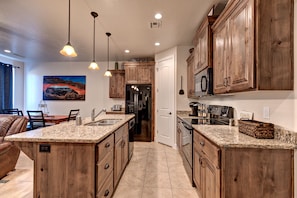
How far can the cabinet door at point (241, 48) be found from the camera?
1.55 metres

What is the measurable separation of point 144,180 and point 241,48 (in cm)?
231

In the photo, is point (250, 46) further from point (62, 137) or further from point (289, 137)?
point (62, 137)

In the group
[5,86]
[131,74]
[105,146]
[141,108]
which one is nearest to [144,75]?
[131,74]

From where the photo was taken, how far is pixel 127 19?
10.3ft

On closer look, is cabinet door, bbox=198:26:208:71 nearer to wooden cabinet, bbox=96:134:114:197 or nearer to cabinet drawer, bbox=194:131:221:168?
cabinet drawer, bbox=194:131:221:168

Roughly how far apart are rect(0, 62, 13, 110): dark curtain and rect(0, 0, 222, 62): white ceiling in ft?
3.64

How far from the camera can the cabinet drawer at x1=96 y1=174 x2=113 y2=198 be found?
1.76m

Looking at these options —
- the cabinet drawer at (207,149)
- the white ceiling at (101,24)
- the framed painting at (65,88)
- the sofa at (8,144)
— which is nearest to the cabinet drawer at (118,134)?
the cabinet drawer at (207,149)

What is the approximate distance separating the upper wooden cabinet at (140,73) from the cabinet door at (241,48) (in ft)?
11.8

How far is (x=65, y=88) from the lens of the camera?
6.55 m

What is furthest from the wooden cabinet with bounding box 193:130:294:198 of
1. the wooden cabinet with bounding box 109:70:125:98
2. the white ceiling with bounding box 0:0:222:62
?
the wooden cabinet with bounding box 109:70:125:98

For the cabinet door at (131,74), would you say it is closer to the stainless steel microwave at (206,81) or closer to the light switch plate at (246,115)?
the stainless steel microwave at (206,81)

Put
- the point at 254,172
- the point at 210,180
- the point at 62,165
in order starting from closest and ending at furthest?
the point at 254,172 < the point at 62,165 < the point at 210,180

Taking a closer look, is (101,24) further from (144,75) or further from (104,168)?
(104,168)
